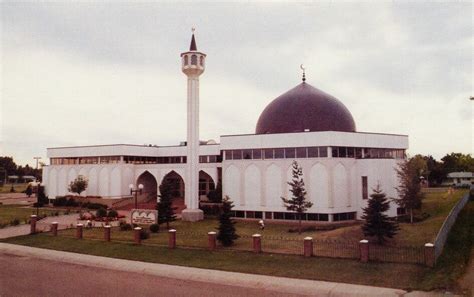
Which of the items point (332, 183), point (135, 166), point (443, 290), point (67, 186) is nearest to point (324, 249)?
point (443, 290)

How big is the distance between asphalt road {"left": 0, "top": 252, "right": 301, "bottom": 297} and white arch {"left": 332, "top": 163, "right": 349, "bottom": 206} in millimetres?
20523

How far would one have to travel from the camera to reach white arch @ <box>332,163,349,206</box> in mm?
35062

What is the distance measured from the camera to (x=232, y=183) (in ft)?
131

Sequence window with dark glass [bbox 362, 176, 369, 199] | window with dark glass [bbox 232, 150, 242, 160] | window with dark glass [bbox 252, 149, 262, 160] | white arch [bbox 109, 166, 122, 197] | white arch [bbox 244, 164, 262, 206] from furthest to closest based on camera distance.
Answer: white arch [bbox 109, 166, 122, 197]
window with dark glass [bbox 232, 150, 242, 160]
window with dark glass [bbox 252, 149, 262, 160]
white arch [bbox 244, 164, 262, 206]
window with dark glass [bbox 362, 176, 369, 199]

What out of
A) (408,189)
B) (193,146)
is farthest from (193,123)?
(408,189)

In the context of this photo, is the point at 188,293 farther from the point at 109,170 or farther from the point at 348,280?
the point at 109,170

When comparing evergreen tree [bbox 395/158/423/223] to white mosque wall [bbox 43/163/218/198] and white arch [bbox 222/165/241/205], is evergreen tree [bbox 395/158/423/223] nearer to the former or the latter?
white arch [bbox 222/165/241/205]

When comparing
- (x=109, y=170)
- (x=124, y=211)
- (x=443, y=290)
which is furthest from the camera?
(x=109, y=170)

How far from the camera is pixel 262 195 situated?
38125 mm

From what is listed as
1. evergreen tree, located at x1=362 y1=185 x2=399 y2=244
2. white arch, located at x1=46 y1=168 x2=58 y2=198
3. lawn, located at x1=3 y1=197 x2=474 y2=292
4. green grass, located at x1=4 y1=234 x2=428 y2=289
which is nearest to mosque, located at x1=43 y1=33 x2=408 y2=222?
lawn, located at x1=3 y1=197 x2=474 y2=292

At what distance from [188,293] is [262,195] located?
22.8 metres

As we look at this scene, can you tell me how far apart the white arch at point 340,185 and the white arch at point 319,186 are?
70 cm

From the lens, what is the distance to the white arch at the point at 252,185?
38438mm

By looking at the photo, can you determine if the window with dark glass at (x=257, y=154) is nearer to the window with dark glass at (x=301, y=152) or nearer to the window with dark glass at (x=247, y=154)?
the window with dark glass at (x=247, y=154)
